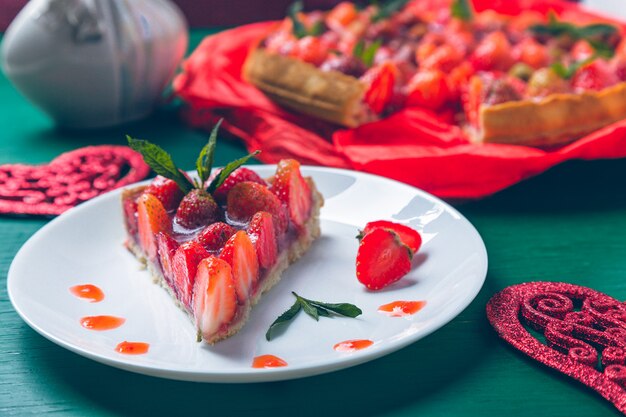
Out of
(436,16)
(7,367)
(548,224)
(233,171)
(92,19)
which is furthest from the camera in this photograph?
(436,16)

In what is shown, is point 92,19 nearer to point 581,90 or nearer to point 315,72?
point 315,72

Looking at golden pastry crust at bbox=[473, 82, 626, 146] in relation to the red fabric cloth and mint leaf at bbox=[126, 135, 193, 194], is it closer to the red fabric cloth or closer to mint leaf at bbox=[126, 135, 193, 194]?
the red fabric cloth

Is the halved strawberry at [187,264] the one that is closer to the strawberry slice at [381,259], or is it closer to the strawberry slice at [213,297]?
the strawberry slice at [213,297]

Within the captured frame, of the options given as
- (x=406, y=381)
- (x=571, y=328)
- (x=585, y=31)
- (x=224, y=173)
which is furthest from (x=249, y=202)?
(x=585, y=31)

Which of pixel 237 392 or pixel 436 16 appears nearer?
pixel 237 392

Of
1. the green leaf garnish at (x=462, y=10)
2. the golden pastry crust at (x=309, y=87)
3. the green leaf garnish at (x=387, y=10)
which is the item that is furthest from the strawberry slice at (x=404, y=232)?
the green leaf garnish at (x=462, y=10)

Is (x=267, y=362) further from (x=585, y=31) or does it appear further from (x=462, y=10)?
(x=462, y=10)

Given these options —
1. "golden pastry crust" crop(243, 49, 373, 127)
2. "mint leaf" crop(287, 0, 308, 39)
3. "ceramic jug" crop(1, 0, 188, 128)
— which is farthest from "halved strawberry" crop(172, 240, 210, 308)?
"mint leaf" crop(287, 0, 308, 39)

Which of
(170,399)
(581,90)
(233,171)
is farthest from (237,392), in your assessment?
(581,90)
